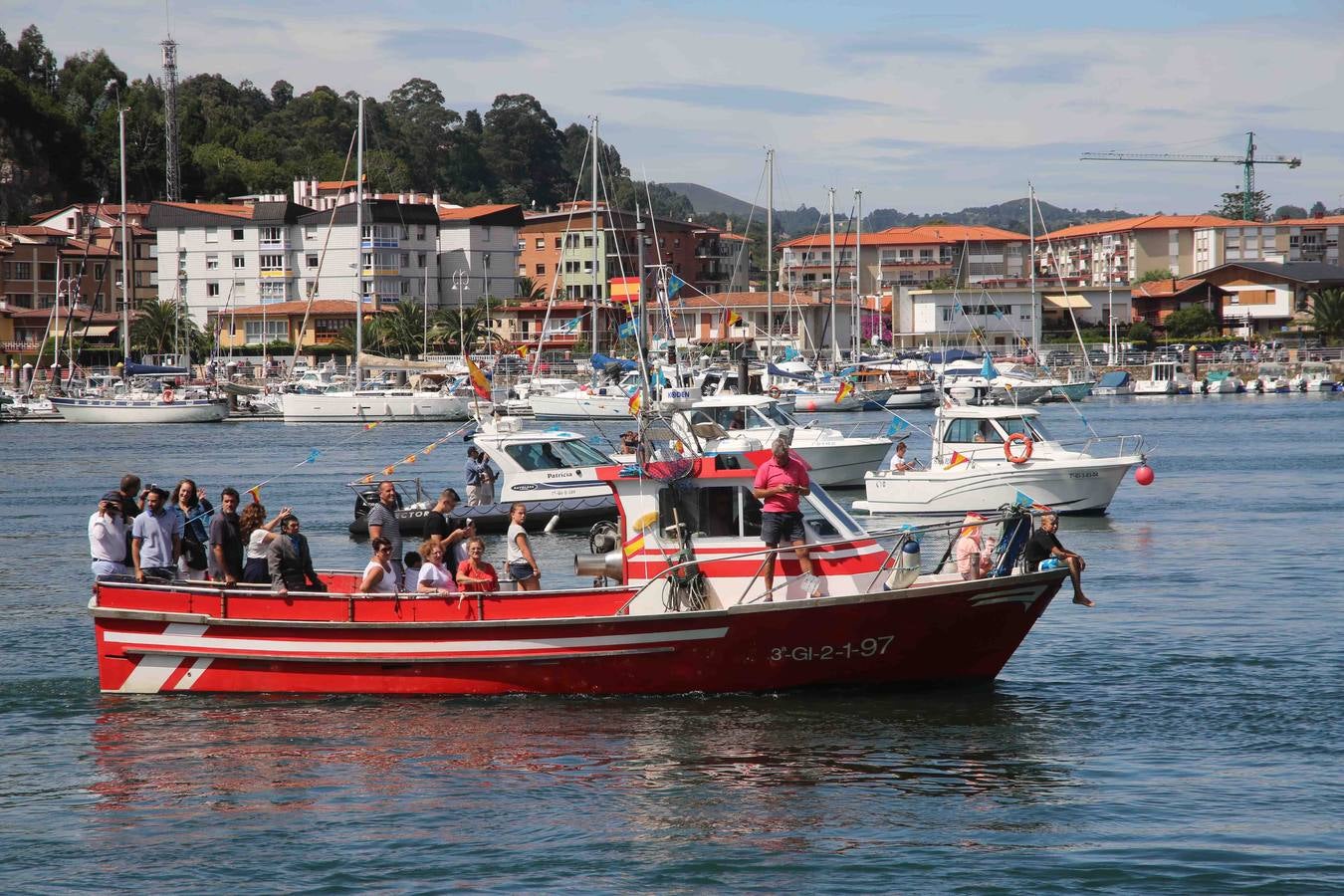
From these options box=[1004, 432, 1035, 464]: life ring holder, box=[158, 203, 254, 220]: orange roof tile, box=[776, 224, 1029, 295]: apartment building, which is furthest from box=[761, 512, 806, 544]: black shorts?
box=[776, 224, 1029, 295]: apartment building

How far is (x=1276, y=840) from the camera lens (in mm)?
13859

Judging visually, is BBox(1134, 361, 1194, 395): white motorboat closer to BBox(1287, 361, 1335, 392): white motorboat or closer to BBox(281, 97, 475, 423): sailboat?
BBox(1287, 361, 1335, 392): white motorboat

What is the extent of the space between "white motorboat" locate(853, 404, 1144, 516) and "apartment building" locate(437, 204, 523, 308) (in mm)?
99758

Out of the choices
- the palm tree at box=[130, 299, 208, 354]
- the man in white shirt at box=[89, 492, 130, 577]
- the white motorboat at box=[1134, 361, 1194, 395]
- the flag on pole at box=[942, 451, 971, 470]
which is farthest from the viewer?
the palm tree at box=[130, 299, 208, 354]

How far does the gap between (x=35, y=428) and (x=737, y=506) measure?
73190 millimetres

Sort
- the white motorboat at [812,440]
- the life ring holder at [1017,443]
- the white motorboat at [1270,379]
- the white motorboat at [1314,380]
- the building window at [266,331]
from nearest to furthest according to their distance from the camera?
the life ring holder at [1017,443] < the white motorboat at [812,440] < the white motorboat at [1314,380] < the white motorboat at [1270,379] < the building window at [266,331]

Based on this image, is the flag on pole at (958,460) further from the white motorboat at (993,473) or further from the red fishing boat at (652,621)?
the red fishing boat at (652,621)

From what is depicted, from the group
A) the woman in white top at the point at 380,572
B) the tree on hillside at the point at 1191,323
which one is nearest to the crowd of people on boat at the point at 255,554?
the woman in white top at the point at 380,572

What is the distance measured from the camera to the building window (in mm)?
124812

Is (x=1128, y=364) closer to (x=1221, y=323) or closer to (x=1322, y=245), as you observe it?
(x=1221, y=323)

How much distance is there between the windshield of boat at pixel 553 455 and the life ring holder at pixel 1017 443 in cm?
935

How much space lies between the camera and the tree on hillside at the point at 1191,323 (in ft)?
437

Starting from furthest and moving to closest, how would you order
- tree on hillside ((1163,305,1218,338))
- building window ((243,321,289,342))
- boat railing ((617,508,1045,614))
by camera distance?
tree on hillside ((1163,305,1218,338))
building window ((243,321,289,342))
boat railing ((617,508,1045,614))

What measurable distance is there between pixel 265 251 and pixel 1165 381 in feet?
239
